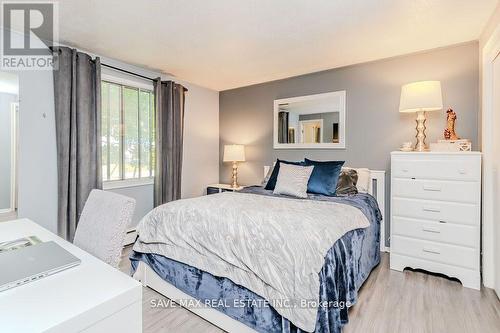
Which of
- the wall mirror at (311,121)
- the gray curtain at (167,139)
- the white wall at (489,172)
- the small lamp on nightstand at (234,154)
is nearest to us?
the white wall at (489,172)

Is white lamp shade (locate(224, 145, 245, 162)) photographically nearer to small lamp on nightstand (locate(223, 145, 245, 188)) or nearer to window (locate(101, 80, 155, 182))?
small lamp on nightstand (locate(223, 145, 245, 188))

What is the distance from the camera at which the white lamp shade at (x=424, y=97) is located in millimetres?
2586

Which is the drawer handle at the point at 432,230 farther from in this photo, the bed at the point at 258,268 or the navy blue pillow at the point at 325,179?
the navy blue pillow at the point at 325,179

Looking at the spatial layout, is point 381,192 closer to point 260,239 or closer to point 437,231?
point 437,231

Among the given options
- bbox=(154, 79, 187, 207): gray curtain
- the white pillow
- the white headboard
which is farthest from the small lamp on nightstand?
the white headboard

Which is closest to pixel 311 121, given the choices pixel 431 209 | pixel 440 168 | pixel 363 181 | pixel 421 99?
pixel 363 181

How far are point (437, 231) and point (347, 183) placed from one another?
0.92m

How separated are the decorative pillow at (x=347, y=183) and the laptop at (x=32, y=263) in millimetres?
2464

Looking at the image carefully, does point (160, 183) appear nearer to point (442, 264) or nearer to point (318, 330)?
point (318, 330)

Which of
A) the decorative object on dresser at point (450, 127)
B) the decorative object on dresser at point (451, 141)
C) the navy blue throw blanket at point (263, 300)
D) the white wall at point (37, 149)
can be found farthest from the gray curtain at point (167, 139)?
the decorative object on dresser at point (450, 127)

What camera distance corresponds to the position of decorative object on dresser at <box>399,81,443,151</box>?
2588 millimetres

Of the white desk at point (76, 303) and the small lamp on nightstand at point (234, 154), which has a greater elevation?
the small lamp on nightstand at point (234, 154)

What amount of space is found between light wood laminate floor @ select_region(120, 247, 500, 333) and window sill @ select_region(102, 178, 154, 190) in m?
1.55

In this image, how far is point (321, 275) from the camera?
1.45m
